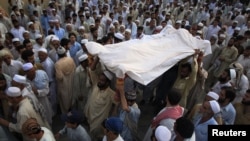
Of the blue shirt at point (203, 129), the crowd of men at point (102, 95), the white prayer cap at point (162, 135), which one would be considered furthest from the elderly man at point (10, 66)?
the blue shirt at point (203, 129)

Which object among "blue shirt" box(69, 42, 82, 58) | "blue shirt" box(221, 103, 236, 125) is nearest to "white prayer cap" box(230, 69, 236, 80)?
"blue shirt" box(221, 103, 236, 125)

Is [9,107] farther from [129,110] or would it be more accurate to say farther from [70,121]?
[129,110]

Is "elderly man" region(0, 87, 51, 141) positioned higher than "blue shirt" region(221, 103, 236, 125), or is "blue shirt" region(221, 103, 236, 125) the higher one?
"elderly man" region(0, 87, 51, 141)

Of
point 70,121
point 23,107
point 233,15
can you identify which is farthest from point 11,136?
point 233,15

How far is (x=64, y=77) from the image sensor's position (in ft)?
14.9

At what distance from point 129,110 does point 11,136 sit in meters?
1.70

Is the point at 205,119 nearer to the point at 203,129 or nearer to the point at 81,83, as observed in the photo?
the point at 203,129

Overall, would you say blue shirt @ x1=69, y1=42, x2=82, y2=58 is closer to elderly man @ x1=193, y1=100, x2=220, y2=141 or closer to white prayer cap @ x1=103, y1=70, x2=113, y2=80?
white prayer cap @ x1=103, y1=70, x2=113, y2=80

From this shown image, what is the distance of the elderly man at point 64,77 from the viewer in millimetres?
4445

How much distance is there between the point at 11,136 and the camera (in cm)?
354

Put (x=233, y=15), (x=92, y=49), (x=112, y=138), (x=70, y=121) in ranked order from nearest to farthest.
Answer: (x=112, y=138) < (x=70, y=121) < (x=92, y=49) < (x=233, y=15)

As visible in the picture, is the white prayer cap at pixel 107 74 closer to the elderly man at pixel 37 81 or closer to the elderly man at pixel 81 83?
the elderly man at pixel 81 83

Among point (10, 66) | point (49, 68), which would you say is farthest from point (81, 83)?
point (10, 66)

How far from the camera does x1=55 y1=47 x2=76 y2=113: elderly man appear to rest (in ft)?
14.6
